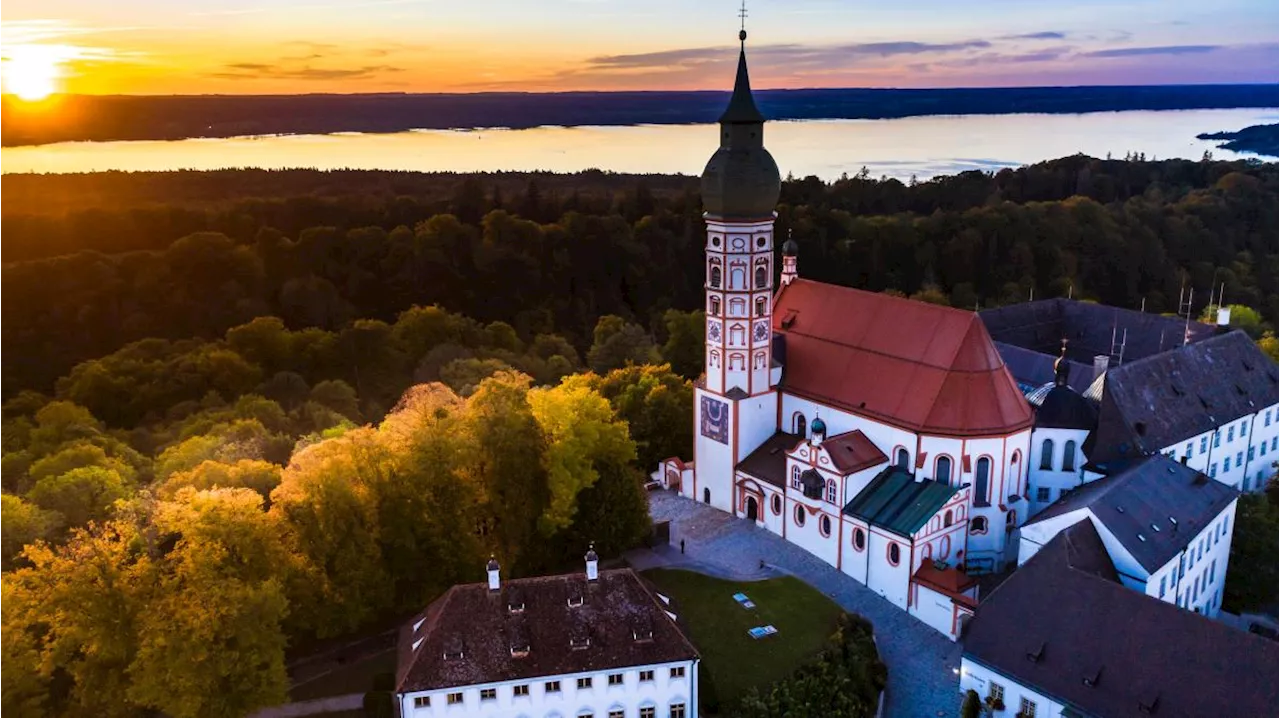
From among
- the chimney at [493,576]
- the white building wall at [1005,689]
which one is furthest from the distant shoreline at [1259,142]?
the chimney at [493,576]

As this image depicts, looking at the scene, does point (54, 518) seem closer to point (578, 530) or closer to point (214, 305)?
point (578, 530)

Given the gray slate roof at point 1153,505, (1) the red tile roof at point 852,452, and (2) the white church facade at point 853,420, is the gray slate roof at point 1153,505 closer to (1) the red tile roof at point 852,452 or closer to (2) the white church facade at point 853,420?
(2) the white church facade at point 853,420

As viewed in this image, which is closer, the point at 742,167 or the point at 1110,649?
the point at 1110,649

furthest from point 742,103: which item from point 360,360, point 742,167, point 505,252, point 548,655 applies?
point 505,252

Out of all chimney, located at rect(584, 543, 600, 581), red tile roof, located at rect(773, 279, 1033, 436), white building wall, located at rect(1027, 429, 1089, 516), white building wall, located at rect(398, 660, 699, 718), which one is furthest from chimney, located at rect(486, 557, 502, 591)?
white building wall, located at rect(1027, 429, 1089, 516)

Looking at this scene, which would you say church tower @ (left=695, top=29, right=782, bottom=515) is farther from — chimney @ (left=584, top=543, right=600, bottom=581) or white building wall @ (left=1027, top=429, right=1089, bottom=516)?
chimney @ (left=584, top=543, right=600, bottom=581)

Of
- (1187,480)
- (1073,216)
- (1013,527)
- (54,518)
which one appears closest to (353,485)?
(54,518)

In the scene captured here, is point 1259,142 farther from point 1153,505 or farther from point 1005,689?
A: point 1005,689
